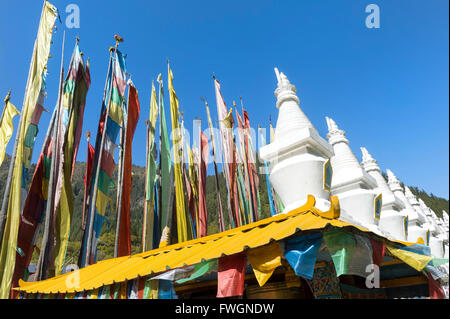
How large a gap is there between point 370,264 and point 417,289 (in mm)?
2705

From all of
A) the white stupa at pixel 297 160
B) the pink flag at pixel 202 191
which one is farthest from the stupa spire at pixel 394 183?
the white stupa at pixel 297 160

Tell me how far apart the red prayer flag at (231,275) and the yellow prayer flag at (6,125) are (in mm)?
10443

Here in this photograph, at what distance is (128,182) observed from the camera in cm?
1131

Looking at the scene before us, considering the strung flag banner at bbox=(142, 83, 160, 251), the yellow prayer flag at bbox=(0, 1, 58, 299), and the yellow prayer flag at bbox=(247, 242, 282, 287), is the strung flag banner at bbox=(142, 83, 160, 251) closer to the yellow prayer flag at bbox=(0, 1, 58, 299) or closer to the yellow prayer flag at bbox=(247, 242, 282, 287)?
the yellow prayer flag at bbox=(0, 1, 58, 299)

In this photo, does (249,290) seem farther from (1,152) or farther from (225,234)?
(1,152)

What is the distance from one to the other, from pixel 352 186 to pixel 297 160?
2.27m

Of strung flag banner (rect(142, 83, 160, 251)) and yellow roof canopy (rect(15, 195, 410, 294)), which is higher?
strung flag banner (rect(142, 83, 160, 251))

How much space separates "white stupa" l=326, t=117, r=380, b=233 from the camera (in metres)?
6.10

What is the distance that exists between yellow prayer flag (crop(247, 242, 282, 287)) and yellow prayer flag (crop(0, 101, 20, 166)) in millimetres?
10786

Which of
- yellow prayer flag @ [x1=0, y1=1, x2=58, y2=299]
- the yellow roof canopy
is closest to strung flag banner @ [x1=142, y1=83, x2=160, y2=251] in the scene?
yellow prayer flag @ [x1=0, y1=1, x2=58, y2=299]

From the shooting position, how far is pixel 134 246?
4056 centimetres

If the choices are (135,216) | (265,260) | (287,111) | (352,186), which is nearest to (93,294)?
(265,260)

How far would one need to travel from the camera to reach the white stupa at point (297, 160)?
15.4ft

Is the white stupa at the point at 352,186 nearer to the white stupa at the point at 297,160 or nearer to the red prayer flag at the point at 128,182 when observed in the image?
the white stupa at the point at 297,160
